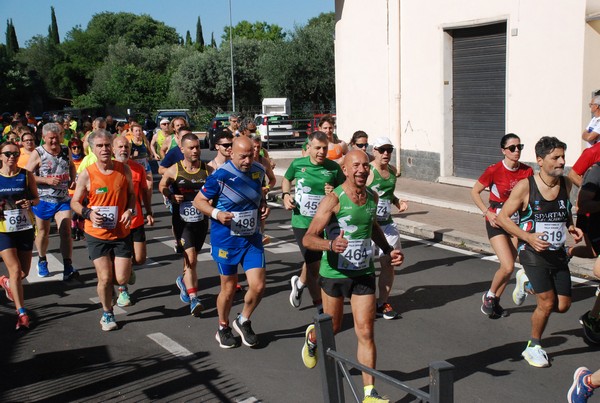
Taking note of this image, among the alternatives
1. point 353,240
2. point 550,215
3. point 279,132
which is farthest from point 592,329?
point 279,132

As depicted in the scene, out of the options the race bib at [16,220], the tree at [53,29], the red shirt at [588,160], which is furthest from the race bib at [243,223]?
the tree at [53,29]

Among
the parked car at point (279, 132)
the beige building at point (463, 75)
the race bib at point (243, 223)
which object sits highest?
the beige building at point (463, 75)

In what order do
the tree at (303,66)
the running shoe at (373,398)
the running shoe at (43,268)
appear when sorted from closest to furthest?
the running shoe at (373,398) → the running shoe at (43,268) → the tree at (303,66)

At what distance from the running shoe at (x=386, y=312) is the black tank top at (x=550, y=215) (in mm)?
1912

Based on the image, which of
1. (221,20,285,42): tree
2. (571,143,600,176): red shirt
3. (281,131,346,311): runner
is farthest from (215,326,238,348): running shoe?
(221,20,285,42): tree

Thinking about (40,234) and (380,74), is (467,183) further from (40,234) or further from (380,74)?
(40,234)

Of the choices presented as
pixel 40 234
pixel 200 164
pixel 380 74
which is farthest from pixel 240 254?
pixel 380 74

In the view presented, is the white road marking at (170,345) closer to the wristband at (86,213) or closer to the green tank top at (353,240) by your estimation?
the wristband at (86,213)

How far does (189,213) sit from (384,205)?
6.90ft

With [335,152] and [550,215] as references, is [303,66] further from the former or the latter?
[550,215]

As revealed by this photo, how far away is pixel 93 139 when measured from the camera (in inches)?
285

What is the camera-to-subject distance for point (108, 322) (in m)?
7.40

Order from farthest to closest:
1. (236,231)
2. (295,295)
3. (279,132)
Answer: (279,132), (295,295), (236,231)

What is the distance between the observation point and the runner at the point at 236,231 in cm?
668
